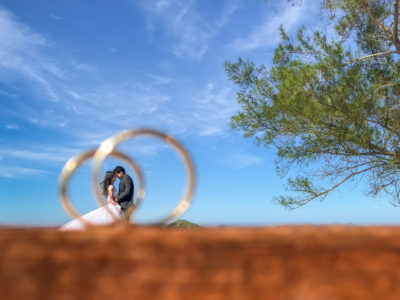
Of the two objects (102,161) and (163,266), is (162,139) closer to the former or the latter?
(102,161)

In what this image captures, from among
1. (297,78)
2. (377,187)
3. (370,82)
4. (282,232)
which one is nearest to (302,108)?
(297,78)

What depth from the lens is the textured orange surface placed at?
64 cm

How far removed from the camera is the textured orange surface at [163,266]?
0.64 metres

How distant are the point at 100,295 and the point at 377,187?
854 cm

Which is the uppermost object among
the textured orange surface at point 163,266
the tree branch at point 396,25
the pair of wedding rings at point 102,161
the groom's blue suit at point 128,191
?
the tree branch at point 396,25

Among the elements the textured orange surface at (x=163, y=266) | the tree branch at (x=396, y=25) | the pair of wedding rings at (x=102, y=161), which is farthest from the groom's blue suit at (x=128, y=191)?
Result: the tree branch at (x=396, y=25)

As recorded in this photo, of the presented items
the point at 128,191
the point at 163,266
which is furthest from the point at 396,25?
the point at 163,266

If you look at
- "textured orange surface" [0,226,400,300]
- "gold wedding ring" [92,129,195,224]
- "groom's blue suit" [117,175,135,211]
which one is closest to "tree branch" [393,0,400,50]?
"groom's blue suit" [117,175,135,211]

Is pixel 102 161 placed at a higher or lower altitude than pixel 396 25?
lower

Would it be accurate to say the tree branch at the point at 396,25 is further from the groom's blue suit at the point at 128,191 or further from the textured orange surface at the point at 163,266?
the textured orange surface at the point at 163,266

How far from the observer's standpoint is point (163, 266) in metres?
0.65

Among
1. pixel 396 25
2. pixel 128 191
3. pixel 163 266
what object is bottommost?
pixel 163 266

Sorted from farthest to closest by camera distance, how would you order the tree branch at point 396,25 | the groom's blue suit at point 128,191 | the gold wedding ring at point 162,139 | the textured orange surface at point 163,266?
the tree branch at point 396,25, the groom's blue suit at point 128,191, the gold wedding ring at point 162,139, the textured orange surface at point 163,266

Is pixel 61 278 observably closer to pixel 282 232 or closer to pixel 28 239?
pixel 28 239
